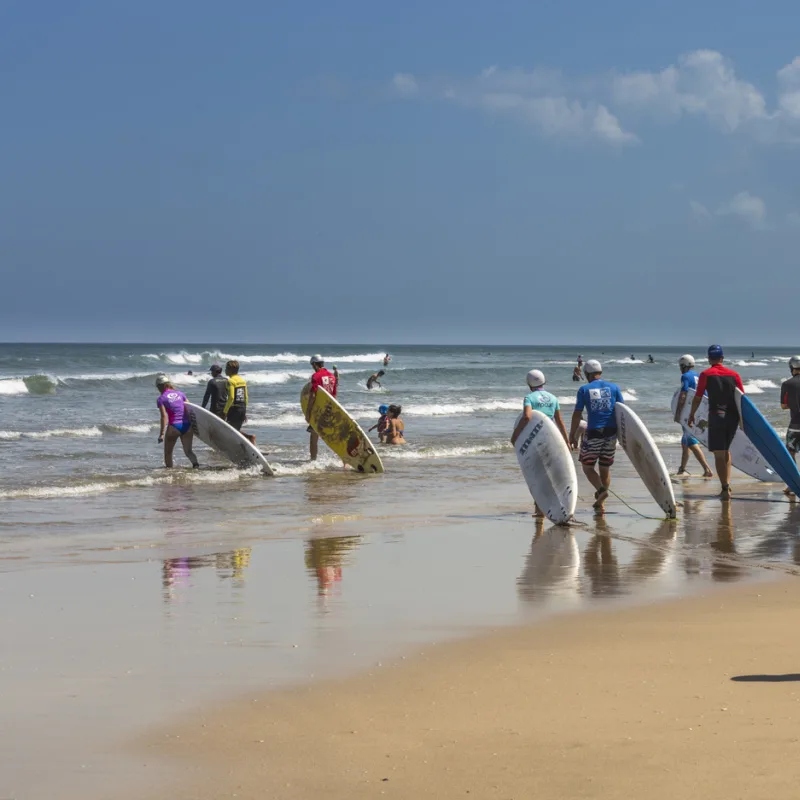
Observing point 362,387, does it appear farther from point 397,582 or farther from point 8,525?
point 397,582

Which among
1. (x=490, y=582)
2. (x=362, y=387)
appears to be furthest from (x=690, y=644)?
(x=362, y=387)

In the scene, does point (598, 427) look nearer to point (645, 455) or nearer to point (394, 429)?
point (645, 455)

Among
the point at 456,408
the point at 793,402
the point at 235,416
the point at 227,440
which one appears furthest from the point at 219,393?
the point at 456,408

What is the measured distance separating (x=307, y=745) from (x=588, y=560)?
4.25 metres

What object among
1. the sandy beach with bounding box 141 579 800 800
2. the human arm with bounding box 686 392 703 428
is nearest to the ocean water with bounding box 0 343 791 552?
the human arm with bounding box 686 392 703 428

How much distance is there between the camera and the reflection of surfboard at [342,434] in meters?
14.6

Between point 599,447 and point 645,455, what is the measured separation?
42 centimetres

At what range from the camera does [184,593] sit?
6586 mm

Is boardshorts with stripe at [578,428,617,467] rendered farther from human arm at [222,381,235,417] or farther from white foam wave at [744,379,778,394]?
white foam wave at [744,379,778,394]

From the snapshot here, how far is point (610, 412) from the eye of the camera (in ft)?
32.7

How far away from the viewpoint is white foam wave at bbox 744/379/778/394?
151 feet

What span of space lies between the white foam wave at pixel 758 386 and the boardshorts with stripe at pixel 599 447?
121 ft

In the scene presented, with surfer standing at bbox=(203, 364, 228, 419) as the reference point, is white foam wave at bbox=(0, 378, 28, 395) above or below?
below

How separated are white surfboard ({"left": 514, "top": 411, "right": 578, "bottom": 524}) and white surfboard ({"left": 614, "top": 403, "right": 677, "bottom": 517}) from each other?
69 cm
